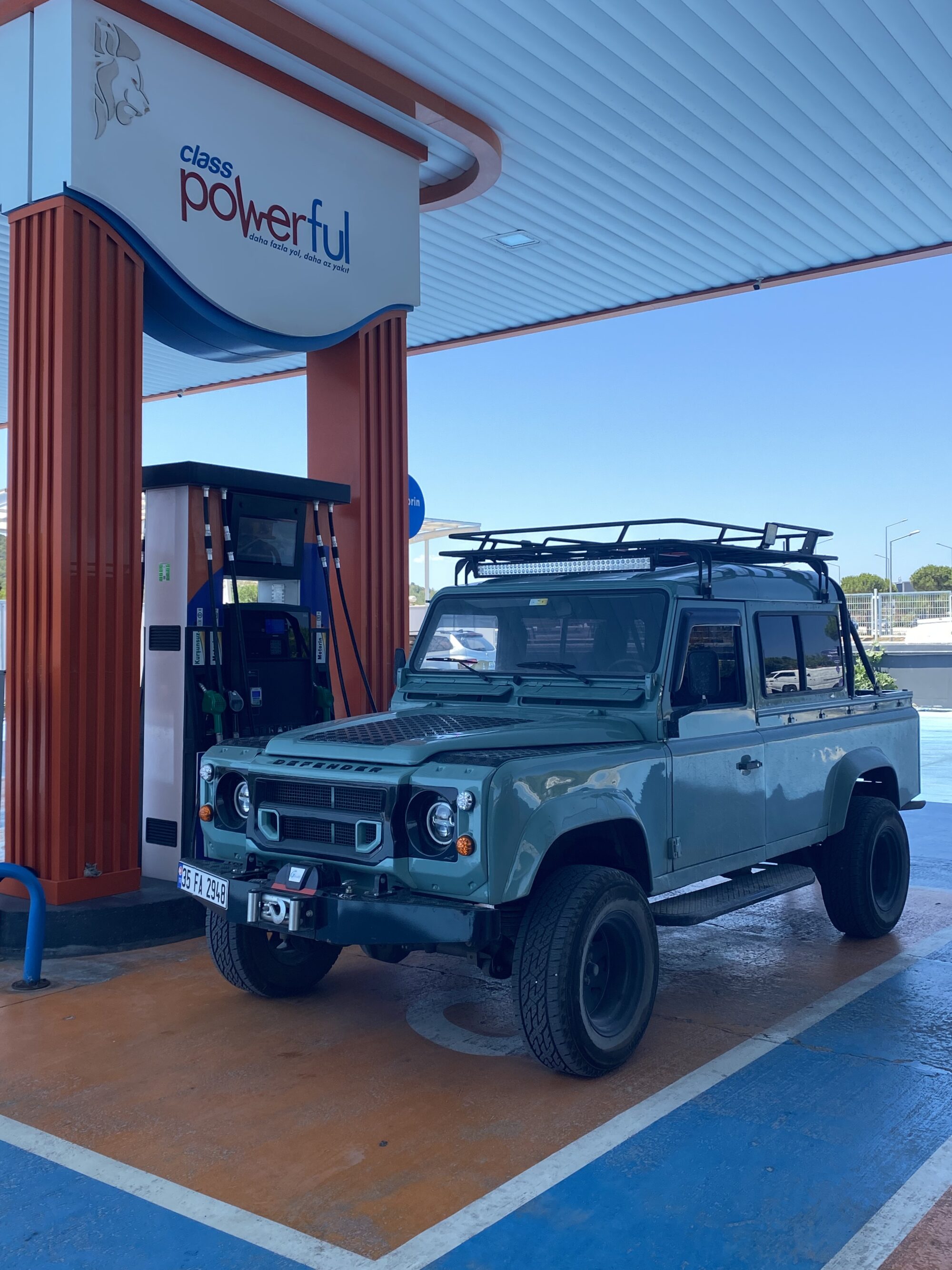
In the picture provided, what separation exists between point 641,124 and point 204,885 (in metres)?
6.23

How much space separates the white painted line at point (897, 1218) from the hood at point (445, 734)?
1.95 meters

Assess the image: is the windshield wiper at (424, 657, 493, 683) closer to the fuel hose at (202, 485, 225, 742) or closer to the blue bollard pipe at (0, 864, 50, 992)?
the fuel hose at (202, 485, 225, 742)

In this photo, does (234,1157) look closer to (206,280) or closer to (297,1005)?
(297,1005)

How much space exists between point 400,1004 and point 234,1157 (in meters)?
1.64

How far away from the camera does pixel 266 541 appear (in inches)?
283

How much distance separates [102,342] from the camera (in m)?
6.36

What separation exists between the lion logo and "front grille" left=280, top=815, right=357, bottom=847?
4057mm

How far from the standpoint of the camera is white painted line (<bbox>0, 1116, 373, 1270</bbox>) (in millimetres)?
3139

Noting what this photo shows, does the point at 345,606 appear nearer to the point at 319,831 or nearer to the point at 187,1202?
the point at 319,831

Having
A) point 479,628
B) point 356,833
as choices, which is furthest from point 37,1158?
point 479,628

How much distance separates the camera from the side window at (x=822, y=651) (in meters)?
6.30

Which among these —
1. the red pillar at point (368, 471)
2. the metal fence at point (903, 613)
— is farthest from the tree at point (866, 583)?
the red pillar at point (368, 471)

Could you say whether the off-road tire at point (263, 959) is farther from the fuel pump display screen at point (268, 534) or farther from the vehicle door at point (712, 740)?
the fuel pump display screen at point (268, 534)

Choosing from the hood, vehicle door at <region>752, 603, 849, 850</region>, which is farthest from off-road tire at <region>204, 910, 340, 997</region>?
vehicle door at <region>752, 603, 849, 850</region>
